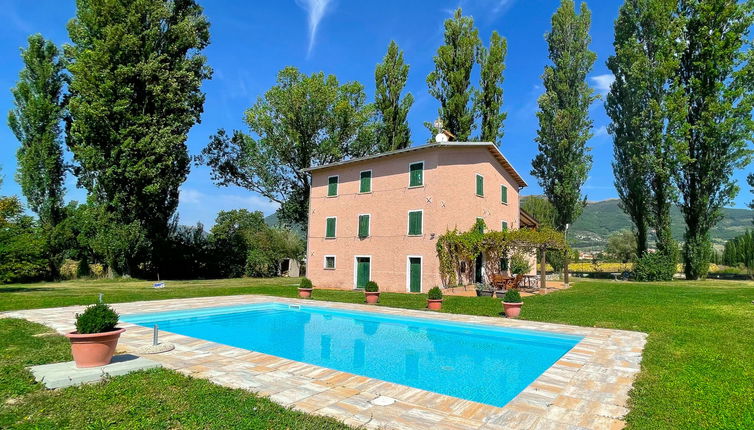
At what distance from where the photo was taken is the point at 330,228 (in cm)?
2284

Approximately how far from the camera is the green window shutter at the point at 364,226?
69.4 feet

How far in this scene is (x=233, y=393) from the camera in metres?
4.49

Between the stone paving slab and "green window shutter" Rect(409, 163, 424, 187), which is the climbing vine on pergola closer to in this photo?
"green window shutter" Rect(409, 163, 424, 187)

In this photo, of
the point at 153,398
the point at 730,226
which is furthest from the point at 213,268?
the point at 730,226

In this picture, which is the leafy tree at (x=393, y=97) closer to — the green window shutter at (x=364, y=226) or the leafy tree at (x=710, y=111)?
the green window shutter at (x=364, y=226)

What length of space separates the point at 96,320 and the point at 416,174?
51.4ft

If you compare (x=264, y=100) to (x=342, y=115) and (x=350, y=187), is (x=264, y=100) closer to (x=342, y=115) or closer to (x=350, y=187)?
(x=342, y=115)

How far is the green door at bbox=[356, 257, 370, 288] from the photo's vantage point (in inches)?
829

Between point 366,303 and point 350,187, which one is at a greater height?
point 350,187

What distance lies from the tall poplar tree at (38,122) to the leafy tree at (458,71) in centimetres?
2413

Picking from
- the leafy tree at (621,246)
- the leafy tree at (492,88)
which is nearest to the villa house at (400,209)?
the leafy tree at (492,88)

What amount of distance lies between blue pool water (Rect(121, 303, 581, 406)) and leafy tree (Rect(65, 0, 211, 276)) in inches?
568

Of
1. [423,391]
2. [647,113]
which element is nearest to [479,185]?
[647,113]

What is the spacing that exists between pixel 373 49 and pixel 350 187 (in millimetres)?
11952
